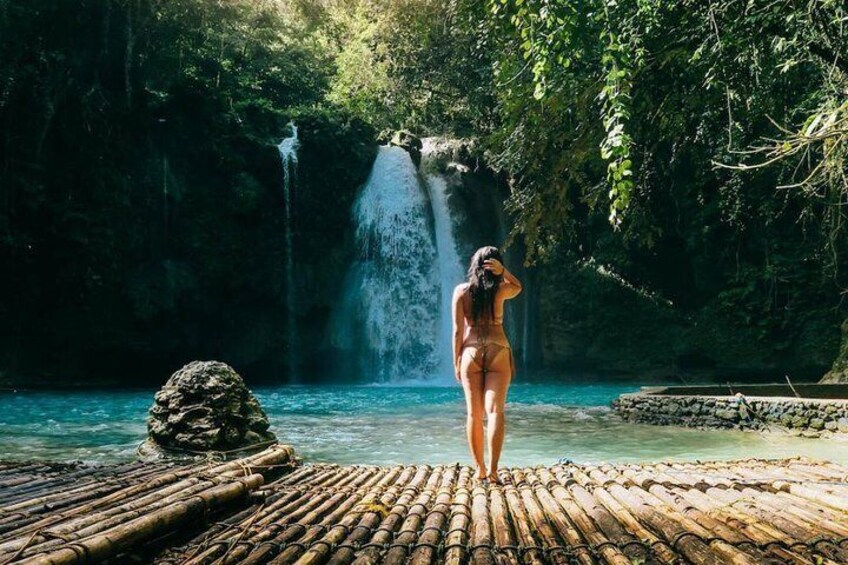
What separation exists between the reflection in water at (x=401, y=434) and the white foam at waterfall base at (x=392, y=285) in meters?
5.72

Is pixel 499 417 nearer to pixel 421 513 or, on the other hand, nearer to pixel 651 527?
pixel 421 513

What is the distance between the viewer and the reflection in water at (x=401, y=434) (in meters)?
8.82

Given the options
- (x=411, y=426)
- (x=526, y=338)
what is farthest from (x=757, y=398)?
(x=526, y=338)

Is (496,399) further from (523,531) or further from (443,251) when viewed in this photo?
(443,251)

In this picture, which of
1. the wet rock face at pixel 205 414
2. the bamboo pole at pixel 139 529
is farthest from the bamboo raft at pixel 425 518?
the wet rock face at pixel 205 414

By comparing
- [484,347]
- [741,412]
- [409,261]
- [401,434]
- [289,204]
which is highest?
[289,204]

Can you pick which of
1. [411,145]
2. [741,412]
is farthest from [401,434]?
[411,145]

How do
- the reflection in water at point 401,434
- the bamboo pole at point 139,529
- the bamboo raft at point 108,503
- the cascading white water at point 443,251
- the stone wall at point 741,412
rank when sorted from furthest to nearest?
the cascading white water at point 443,251 < the stone wall at point 741,412 < the reflection in water at point 401,434 < the bamboo raft at point 108,503 < the bamboo pole at point 139,529

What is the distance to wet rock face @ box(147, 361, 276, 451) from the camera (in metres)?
7.68

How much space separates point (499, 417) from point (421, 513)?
1466 millimetres

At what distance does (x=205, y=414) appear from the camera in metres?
7.78

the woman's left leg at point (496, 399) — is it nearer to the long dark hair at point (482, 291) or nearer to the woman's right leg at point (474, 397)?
the woman's right leg at point (474, 397)

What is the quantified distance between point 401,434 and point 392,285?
12427 mm

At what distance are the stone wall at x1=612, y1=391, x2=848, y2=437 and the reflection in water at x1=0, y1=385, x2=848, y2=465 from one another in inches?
15.3
